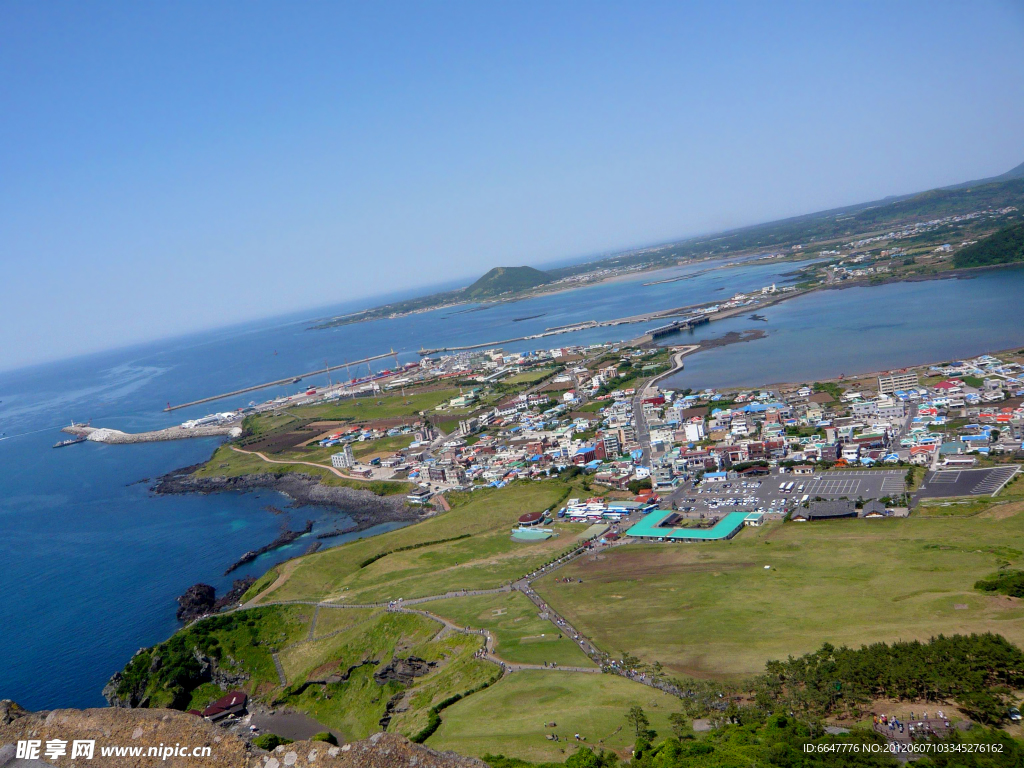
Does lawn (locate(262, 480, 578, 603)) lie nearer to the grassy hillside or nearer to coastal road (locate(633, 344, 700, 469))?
the grassy hillside

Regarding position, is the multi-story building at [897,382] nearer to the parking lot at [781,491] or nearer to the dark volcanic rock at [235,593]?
the parking lot at [781,491]

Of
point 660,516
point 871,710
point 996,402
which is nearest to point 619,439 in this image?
point 660,516

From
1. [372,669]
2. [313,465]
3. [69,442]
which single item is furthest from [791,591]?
[69,442]

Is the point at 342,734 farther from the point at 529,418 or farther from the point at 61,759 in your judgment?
the point at 529,418

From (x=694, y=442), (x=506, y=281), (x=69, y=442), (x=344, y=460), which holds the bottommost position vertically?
(x=694, y=442)

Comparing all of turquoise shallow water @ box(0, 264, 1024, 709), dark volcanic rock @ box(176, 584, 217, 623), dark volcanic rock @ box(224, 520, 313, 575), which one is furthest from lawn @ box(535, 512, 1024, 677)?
turquoise shallow water @ box(0, 264, 1024, 709)

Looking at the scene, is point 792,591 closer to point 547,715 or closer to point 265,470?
point 547,715

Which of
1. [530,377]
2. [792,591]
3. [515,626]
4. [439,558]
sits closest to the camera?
[792,591]
